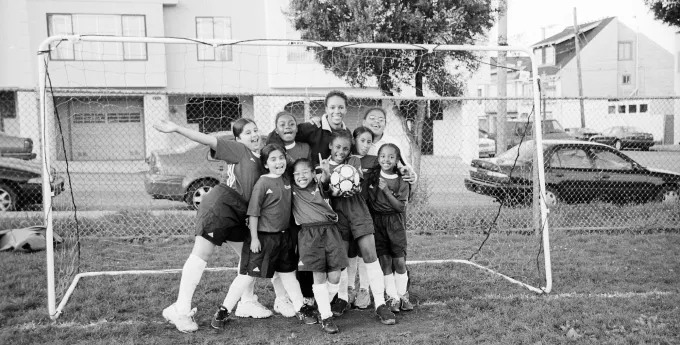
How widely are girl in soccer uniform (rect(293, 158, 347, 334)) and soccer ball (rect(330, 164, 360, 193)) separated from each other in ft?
0.64

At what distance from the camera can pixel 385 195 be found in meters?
4.99

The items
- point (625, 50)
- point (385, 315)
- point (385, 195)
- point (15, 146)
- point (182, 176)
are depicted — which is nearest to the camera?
point (385, 315)

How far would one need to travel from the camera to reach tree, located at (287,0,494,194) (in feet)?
Answer: 33.8

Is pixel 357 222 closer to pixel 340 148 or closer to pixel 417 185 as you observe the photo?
pixel 340 148

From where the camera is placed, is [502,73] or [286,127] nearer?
[286,127]

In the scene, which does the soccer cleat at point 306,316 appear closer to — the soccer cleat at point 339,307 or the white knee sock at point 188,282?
A: the soccer cleat at point 339,307

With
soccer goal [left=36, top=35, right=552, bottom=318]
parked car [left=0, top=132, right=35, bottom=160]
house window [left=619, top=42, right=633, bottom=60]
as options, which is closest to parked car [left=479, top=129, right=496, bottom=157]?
soccer goal [left=36, top=35, right=552, bottom=318]

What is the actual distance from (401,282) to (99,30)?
770 inches

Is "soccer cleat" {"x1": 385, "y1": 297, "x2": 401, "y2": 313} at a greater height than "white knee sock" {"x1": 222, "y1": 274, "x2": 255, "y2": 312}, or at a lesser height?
lesser

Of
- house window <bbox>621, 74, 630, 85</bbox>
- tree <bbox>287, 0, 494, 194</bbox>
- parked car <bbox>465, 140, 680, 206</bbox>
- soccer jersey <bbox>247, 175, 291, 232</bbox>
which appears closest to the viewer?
soccer jersey <bbox>247, 175, 291, 232</bbox>

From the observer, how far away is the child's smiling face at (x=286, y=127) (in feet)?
15.7

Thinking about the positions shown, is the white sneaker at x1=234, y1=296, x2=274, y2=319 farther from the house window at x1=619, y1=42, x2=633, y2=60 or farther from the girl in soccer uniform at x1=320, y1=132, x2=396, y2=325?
the house window at x1=619, y1=42, x2=633, y2=60

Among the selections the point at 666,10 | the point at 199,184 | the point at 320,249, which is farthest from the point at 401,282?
the point at 666,10

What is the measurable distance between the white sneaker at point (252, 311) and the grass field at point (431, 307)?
76mm
